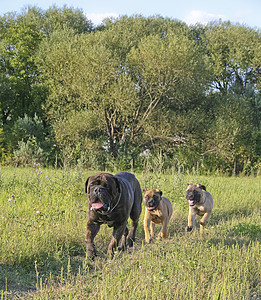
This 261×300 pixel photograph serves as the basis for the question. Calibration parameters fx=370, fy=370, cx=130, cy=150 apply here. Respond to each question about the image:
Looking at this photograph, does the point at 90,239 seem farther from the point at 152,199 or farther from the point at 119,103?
the point at 119,103

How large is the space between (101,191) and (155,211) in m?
2.02

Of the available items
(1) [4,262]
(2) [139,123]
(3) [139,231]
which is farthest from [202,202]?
Answer: (2) [139,123]

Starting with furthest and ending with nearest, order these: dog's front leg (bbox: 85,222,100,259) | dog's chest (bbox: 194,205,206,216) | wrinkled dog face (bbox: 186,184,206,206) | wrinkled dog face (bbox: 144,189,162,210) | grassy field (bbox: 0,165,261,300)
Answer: dog's chest (bbox: 194,205,206,216) → wrinkled dog face (bbox: 186,184,206,206) → wrinkled dog face (bbox: 144,189,162,210) → dog's front leg (bbox: 85,222,100,259) → grassy field (bbox: 0,165,261,300)

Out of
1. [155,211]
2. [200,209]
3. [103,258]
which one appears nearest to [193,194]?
[200,209]

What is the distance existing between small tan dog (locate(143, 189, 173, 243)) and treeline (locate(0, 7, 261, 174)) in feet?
39.1

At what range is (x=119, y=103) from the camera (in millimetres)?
20719

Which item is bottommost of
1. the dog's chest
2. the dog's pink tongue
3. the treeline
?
the dog's chest

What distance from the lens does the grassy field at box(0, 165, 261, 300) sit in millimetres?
3996

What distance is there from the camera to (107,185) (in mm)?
5184

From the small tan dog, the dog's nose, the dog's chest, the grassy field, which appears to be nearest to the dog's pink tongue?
the dog's nose

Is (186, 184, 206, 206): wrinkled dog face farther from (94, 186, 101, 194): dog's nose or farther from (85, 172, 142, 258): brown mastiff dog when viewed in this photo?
(94, 186, 101, 194): dog's nose

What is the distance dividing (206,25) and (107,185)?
29.3 meters

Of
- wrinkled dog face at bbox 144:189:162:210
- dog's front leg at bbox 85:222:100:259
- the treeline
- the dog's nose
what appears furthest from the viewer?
the treeline

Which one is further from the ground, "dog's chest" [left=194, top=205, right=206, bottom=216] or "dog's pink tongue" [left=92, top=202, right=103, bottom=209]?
"dog's pink tongue" [left=92, top=202, right=103, bottom=209]
